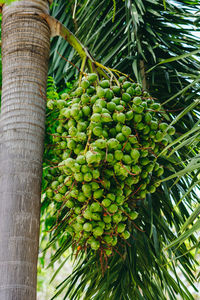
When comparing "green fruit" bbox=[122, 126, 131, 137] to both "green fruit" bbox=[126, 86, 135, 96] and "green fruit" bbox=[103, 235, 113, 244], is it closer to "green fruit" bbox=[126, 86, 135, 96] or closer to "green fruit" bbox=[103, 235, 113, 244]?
"green fruit" bbox=[126, 86, 135, 96]

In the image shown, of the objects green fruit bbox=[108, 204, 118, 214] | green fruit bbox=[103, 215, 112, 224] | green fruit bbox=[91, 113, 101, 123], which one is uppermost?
green fruit bbox=[91, 113, 101, 123]

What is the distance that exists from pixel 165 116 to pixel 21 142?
0.75 meters

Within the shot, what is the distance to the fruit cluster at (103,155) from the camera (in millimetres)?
1365

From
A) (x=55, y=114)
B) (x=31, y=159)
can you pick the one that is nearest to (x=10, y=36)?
(x=55, y=114)

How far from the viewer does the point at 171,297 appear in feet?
5.90

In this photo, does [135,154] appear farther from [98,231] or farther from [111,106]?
[98,231]

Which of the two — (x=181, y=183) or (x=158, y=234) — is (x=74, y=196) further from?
(x=181, y=183)

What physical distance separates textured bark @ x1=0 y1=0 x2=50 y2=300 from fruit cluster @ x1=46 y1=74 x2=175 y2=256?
0.12m

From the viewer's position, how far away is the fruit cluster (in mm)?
1365

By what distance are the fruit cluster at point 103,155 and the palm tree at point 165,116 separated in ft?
0.70

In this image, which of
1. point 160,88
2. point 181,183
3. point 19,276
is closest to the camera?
point 19,276

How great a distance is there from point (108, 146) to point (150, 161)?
0.30 metres

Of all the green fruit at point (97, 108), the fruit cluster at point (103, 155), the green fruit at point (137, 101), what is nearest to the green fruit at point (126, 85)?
the fruit cluster at point (103, 155)

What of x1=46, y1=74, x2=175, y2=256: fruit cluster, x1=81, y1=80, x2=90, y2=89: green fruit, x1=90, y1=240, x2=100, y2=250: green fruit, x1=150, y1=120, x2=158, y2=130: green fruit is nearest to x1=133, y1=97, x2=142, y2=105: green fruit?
x1=46, y1=74, x2=175, y2=256: fruit cluster
